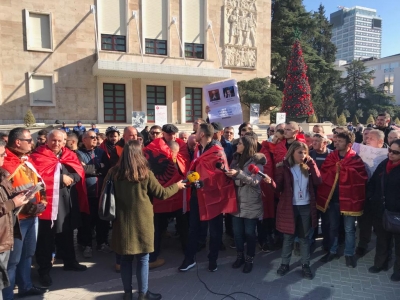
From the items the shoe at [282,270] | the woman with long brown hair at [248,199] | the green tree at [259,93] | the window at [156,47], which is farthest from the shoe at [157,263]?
the green tree at [259,93]

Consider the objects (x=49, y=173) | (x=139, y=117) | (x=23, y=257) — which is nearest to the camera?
(x=23, y=257)

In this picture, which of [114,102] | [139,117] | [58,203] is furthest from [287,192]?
[114,102]

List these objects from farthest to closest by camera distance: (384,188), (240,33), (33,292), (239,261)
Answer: (240,33), (239,261), (384,188), (33,292)

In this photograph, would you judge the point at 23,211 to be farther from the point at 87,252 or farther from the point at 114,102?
the point at 114,102

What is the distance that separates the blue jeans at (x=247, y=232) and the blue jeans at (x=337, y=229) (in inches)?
49.8

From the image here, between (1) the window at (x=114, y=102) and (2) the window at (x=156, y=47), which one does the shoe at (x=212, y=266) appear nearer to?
(1) the window at (x=114, y=102)

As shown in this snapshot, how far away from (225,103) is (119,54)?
612 inches

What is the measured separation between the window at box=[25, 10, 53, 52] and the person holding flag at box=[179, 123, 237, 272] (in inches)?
753

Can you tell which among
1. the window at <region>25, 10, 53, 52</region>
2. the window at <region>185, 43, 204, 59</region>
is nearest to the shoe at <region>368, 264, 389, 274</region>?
the window at <region>25, 10, 53, 52</region>

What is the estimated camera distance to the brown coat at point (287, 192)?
427cm

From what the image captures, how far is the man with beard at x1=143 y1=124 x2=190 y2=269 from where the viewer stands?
4637mm

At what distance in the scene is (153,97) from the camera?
22.9 m

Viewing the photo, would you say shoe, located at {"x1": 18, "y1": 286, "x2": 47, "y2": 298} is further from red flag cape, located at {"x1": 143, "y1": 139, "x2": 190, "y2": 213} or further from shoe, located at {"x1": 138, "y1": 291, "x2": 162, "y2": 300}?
red flag cape, located at {"x1": 143, "y1": 139, "x2": 190, "y2": 213}

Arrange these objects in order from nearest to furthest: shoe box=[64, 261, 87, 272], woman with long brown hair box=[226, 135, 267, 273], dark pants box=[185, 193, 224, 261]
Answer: woman with long brown hair box=[226, 135, 267, 273]
dark pants box=[185, 193, 224, 261]
shoe box=[64, 261, 87, 272]
